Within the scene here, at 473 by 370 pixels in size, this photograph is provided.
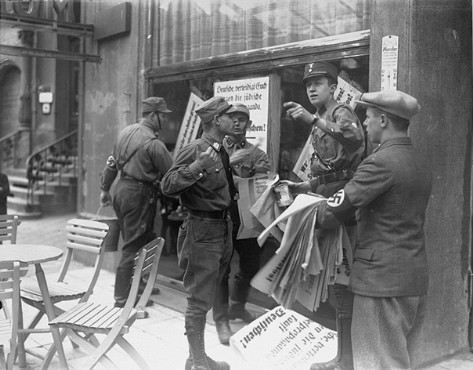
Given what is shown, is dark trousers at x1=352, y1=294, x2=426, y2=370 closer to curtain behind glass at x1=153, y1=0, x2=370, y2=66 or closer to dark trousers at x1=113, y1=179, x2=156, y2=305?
curtain behind glass at x1=153, y1=0, x2=370, y2=66

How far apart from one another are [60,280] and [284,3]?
10.7ft

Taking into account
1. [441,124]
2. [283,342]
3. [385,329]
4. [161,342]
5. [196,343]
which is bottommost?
[161,342]

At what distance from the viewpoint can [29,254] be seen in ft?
13.0

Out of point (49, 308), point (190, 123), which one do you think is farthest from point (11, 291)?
point (190, 123)

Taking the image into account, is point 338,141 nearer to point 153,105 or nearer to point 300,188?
point 300,188

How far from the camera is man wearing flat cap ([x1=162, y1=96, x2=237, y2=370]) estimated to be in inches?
154

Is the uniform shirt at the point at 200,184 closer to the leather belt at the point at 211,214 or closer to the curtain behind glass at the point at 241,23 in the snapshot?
the leather belt at the point at 211,214

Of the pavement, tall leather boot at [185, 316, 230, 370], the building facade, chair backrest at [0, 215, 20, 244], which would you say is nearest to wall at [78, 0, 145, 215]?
the building facade

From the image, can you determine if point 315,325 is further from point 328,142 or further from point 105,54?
point 105,54

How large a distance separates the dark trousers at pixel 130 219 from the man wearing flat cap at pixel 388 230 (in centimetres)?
292

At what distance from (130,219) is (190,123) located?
129 centimetres

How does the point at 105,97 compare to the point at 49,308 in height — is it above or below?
above

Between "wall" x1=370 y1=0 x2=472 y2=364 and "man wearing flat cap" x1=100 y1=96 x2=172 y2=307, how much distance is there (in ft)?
8.21

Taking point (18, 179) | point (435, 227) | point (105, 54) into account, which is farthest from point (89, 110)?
point (18, 179)
